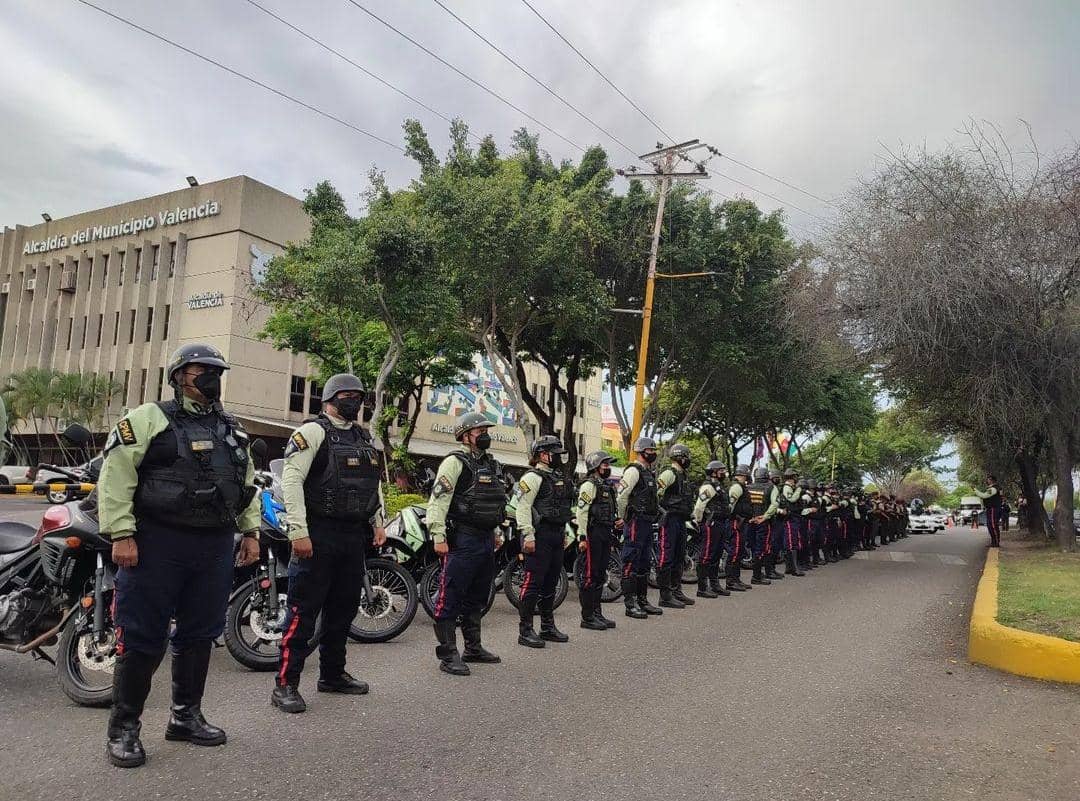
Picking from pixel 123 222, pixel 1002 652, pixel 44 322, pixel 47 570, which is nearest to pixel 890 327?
pixel 1002 652

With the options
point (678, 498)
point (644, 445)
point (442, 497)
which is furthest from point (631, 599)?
point (442, 497)

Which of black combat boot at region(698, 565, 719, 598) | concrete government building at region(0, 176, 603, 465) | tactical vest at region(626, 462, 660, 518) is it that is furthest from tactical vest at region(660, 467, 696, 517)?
concrete government building at region(0, 176, 603, 465)

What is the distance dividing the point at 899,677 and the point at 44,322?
46144 mm

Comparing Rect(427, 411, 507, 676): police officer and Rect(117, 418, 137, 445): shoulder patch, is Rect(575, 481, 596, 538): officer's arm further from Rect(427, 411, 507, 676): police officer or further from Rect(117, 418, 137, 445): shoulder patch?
Rect(117, 418, 137, 445): shoulder patch

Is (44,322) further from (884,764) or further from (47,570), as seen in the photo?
(884,764)

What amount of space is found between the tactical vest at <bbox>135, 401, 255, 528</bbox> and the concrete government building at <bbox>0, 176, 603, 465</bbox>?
25.7m

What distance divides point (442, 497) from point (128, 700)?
8.63ft

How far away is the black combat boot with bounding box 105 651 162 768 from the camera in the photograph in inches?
154

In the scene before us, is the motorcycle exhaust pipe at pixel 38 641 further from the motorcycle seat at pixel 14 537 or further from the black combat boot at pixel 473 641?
the black combat boot at pixel 473 641

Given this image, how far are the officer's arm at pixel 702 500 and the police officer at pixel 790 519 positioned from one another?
3364 mm

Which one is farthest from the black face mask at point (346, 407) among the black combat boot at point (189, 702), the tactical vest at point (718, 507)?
the tactical vest at point (718, 507)

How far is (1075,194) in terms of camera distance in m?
14.3

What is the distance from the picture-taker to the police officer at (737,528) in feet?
37.9

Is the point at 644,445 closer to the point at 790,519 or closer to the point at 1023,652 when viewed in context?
the point at 1023,652
